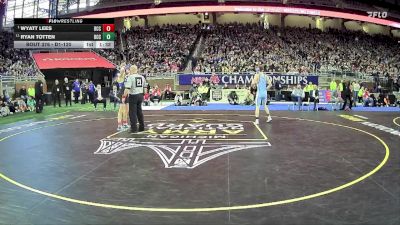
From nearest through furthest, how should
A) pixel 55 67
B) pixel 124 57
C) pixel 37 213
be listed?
1. pixel 37 213
2. pixel 55 67
3. pixel 124 57

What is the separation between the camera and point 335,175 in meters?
6.70

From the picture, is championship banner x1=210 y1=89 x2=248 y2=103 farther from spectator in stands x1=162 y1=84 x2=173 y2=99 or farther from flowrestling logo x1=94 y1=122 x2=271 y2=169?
flowrestling logo x1=94 y1=122 x2=271 y2=169

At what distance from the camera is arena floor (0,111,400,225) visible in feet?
16.0

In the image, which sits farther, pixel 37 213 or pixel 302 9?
pixel 302 9

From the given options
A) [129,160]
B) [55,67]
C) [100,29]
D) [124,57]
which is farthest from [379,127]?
[124,57]

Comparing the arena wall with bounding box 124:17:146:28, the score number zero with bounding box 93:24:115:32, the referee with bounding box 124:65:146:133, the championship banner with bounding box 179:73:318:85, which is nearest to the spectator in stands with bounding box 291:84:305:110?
the championship banner with bounding box 179:73:318:85

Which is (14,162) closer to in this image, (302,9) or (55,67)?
(55,67)

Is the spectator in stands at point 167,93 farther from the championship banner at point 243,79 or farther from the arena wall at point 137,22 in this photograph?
the arena wall at point 137,22

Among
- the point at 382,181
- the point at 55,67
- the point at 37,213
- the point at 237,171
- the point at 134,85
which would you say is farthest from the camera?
the point at 55,67

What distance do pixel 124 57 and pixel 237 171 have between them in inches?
1297

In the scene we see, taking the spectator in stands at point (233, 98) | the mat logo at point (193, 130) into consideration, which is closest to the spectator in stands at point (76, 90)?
the spectator in stands at point (233, 98)
